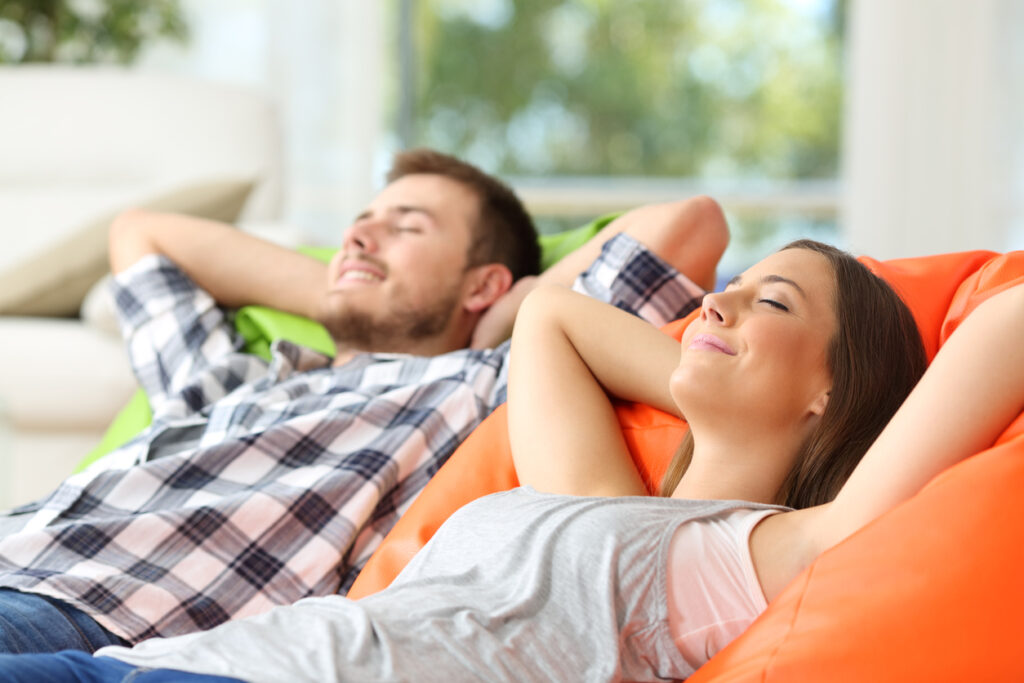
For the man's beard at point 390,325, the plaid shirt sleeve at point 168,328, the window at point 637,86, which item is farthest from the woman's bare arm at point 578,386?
the window at point 637,86

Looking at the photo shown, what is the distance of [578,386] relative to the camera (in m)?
1.18

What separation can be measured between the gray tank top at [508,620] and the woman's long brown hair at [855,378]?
93 millimetres

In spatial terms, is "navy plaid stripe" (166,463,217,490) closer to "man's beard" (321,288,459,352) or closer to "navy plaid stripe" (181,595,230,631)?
"navy plaid stripe" (181,595,230,631)

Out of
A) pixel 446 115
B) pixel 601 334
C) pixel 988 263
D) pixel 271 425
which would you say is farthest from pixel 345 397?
pixel 446 115

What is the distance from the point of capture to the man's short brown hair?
184 cm

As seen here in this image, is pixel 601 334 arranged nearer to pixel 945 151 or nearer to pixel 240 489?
pixel 240 489

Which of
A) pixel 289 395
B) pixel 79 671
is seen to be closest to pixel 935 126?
pixel 289 395

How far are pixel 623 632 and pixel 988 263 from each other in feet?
2.04

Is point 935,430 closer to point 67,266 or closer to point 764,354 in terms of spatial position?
point 764,354

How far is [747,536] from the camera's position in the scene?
3.01 ft

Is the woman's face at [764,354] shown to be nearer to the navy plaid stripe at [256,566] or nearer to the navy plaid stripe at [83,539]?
the navy plaid stripe at [256,566]

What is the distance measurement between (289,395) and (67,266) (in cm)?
104

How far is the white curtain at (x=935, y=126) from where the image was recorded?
15.1 feet

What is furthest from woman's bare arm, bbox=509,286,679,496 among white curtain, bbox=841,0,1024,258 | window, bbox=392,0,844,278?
window, bbox=392,0,844,278
